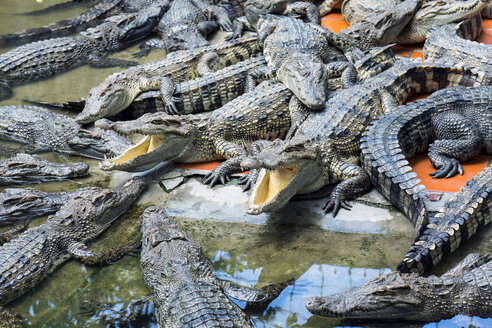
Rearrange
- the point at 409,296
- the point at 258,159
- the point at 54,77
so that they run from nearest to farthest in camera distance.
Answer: the point at 409,296
the point at 258,159
the point at 54,77

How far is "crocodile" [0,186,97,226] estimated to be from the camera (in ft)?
14.5

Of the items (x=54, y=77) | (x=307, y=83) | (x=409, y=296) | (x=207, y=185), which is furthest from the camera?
(x=54, y=77)

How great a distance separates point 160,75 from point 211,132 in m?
1.47

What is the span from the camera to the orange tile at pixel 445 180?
14.1 feet

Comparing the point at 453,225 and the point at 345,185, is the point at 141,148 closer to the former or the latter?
the point at 345,185

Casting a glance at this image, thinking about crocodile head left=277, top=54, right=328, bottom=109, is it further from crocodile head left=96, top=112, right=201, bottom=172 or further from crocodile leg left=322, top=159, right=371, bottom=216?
crocodile head left=96, top=112, right=201, bottom=172

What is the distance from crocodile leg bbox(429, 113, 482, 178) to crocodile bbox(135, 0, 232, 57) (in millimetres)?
3261

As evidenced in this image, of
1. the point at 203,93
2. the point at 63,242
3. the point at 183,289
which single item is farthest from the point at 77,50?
the point at 183,289

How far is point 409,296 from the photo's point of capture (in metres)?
3.17

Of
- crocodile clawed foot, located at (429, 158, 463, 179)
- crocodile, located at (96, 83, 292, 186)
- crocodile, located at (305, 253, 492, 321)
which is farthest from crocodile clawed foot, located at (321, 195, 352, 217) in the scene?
crocodile, located at (305, 253, 492, 321)

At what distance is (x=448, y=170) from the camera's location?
14.4ft

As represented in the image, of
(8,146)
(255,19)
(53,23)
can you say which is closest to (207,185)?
(8,146)

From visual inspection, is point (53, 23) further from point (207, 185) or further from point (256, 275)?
point (256, 275)

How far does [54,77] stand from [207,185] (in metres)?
3.13
